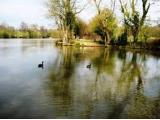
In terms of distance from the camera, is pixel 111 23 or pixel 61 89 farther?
pixel 111 23

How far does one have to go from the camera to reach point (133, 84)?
14.9 meters

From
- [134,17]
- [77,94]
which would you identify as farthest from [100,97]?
[134,17]

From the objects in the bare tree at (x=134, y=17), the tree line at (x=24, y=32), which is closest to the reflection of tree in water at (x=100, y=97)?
the bare tree at (x=134, y=17)

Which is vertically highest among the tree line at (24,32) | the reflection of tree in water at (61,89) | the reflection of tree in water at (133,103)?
the tree line at (24,32)

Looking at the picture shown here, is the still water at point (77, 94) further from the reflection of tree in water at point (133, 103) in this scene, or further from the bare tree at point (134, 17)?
the bare tree at point (134, 17)

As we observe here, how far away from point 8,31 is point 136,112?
344 feet

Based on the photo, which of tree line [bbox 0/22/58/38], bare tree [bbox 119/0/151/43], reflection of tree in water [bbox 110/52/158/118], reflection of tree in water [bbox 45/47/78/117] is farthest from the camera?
tree line [bbox 0/22/58/38]

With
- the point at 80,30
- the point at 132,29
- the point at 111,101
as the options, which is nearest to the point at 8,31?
the point at 80,30

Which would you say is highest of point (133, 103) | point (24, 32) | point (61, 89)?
point (24, 32)

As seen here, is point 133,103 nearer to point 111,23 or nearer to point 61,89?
point 61,89

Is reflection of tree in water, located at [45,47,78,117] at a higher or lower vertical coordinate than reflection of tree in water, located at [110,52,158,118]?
higher

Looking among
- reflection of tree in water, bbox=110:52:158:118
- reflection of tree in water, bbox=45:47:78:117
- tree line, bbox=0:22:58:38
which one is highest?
tree line, bbox=0:22:58:38

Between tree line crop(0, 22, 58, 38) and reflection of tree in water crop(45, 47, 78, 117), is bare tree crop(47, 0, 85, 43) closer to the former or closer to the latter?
reflection of tree in water crop(45, 47, 78, 117)

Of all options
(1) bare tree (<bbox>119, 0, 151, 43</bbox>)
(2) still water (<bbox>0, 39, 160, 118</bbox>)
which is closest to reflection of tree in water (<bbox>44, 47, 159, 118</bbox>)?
(2) still water (<bbox>0, 39, 160, 118</bbox>)
